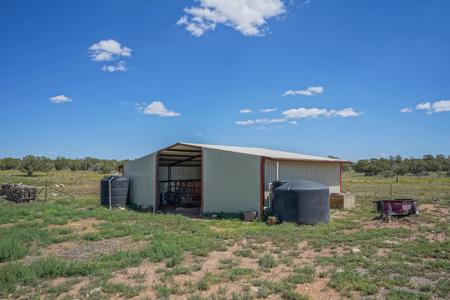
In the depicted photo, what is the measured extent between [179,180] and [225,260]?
45.5ft

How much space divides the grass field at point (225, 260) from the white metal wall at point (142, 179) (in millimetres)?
4953

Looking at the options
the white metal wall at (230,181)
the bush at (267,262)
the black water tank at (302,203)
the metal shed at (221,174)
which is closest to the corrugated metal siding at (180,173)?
the metal shed at (221,174)

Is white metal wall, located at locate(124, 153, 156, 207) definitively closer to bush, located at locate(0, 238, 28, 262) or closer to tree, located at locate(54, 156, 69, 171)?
bush, located at locate(0, 238, 28, 262)

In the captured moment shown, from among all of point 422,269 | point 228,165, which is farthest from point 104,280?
point 228,165

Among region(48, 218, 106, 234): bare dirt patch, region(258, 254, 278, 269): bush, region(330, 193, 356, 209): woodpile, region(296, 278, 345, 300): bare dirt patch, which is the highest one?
region(330, 193, 356, 209): woodpile

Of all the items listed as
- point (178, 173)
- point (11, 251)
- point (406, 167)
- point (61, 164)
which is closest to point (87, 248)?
point (11, 251)

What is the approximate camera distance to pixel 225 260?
25.1ft

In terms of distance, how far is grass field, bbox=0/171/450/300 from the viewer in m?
5.84

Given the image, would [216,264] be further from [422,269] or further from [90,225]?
[90,225]

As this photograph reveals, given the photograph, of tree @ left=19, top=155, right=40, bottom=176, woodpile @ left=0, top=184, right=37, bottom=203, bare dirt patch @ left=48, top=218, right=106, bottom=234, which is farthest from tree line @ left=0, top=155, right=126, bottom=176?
bare dirt patch @ left=48, top=218, right=106, bottom=234

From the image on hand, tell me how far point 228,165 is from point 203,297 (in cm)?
968

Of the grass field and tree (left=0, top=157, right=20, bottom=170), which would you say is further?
tree (left=0, top=157, right=20, bottom=170)

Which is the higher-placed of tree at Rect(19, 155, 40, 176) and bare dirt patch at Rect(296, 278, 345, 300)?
tree at Rect(19, 155, 40, 176)

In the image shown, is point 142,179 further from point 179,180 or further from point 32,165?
point 32,165
